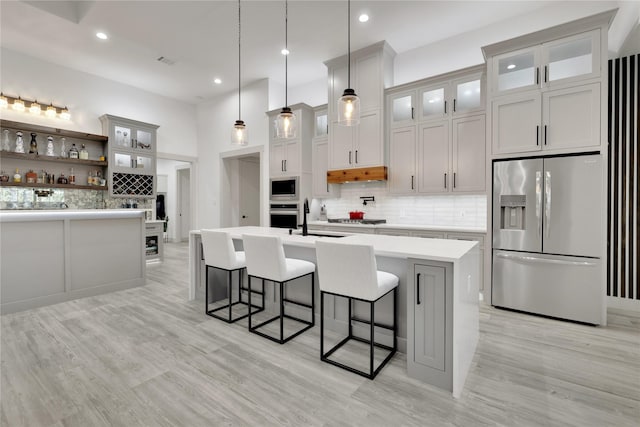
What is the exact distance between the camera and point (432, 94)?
4.17 meters

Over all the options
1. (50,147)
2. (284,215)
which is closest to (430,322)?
(284,215)

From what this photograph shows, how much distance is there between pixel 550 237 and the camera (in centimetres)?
306

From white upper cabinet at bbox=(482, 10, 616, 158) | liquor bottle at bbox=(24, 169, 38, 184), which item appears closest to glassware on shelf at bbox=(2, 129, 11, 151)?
liquor bottle at bbox=(24, 169, 38, 184)

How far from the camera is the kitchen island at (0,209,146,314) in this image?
3207mm

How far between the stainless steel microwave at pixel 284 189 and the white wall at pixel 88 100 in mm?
2874

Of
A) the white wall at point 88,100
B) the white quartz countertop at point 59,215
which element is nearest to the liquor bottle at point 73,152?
the white wall at point 88,100

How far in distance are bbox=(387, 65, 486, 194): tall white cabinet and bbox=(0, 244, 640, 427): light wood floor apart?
1918 millimetres

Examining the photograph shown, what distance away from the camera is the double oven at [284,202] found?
17.4 feet

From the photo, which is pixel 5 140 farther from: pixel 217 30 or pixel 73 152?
pixel 217 30

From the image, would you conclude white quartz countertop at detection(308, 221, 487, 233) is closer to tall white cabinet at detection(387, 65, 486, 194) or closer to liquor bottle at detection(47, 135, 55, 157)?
tall white cabinet at detection(387, 65, 486, 194)

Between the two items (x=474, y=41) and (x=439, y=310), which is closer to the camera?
(x=439, y=310)

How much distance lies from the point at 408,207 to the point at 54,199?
19.6 ft

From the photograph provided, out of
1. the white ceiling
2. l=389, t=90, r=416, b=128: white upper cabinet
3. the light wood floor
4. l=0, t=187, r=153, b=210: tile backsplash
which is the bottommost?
the light wood floor

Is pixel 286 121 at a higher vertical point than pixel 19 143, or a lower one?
lower
